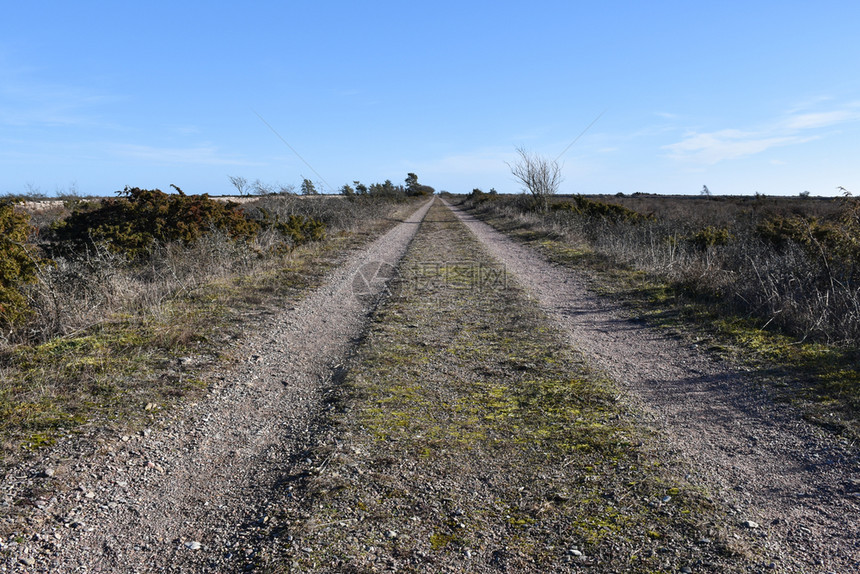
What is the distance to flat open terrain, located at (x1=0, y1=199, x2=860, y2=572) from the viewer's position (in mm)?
2756

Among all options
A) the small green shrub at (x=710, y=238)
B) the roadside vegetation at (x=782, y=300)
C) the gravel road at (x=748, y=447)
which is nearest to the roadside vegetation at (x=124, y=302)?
the gravel road at (x=748, y=447)

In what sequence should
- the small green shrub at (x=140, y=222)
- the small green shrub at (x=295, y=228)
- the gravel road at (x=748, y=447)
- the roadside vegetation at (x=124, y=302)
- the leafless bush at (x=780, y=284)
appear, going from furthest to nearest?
the small green shrub at (x=295, y=228)
the small green shrub at (x=140, y=222)
the leafless bush at (x=780, y=284)
the roadside vegetation at (x=124, y=302)
the gravel road at (x=748, y=447)

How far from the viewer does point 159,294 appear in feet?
27.3

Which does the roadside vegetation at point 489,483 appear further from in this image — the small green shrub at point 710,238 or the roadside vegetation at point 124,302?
the small green shrub at point 710,238

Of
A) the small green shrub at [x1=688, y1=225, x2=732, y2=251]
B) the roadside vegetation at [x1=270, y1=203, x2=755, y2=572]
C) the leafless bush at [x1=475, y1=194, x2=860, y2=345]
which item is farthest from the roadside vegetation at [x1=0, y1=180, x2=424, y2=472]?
the small green shrub at [x1=688, y1=225, x2=732, y2=251]

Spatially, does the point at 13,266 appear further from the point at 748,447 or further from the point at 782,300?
the point at 782,300

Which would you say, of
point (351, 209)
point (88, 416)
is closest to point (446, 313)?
point (88, 416)

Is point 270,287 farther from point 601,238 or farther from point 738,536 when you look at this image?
point 601,238

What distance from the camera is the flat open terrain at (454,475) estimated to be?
9.04ft

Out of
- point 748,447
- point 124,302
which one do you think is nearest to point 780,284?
point 748,447

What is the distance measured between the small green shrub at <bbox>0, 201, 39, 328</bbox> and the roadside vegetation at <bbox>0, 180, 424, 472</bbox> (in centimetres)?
1

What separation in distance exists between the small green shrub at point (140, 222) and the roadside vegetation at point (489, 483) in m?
6.95

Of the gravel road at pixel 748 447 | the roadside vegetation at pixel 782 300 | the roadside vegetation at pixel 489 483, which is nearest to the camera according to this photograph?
the roadside vegetation at pixel 489 483

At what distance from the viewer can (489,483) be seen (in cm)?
340
